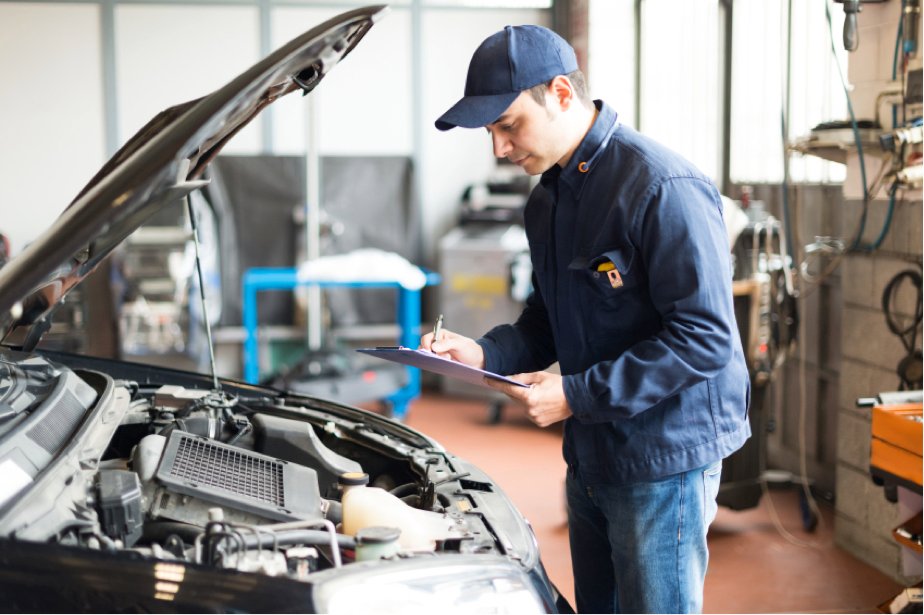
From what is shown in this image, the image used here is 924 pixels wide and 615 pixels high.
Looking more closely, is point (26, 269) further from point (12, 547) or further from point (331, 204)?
point (331, 204)

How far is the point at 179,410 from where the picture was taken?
7.43ft

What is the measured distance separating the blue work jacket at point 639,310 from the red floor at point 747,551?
5.37 feet

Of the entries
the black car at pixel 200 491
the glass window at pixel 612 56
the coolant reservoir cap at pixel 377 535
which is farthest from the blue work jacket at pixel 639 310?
the glass window at pixel 612 56

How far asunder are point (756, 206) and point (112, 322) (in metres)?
4.80

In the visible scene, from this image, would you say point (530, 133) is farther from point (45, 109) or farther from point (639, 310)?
point (45, 109)

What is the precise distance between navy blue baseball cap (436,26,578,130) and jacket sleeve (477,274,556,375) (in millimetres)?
484

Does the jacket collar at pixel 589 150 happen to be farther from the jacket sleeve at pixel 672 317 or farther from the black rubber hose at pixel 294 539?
the black rubber hose at pixel 294 539

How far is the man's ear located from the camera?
1851 mm

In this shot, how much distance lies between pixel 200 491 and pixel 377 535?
13.7 inches

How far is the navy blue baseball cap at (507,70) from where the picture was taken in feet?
5.96

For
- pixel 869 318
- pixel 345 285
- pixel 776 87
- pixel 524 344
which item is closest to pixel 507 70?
pixel 524 344

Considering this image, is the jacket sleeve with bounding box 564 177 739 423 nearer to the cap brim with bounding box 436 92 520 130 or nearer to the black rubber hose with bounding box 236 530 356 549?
the cap brim with bounding box 436 92 520 130

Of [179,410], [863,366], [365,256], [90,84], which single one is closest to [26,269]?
[179,410]

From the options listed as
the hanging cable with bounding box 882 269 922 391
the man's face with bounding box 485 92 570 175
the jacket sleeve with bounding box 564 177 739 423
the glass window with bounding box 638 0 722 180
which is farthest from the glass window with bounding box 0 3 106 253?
the jacket sleeve with bounding box 564 177 739 423
